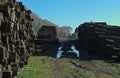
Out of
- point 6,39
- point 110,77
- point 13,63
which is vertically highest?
point 6,39

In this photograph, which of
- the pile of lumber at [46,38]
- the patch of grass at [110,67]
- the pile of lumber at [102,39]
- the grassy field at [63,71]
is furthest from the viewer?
the pile of lumber at [46,38]

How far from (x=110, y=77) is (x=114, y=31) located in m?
12.0

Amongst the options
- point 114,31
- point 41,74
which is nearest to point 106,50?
point 114,31

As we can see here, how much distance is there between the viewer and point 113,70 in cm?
1984

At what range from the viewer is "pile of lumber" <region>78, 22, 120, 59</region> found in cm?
2636

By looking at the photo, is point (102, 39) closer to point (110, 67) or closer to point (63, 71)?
point (110, 67)

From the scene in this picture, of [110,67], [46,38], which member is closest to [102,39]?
[46,38]

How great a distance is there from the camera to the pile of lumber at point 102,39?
2636 cm

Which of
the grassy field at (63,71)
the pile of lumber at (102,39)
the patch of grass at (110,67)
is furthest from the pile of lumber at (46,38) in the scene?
the grassy field at (63,71)

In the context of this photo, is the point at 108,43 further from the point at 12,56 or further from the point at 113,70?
the point at 12,56

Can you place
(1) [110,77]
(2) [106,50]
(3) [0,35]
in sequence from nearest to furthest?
(3) [0,35] → (1) [110,77] → (2) [106,50]

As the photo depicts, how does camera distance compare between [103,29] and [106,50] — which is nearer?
[106,50]

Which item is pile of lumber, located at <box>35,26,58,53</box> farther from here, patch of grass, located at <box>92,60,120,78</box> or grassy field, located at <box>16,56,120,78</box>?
grassy field, located at <box>16,56,120,78</box>

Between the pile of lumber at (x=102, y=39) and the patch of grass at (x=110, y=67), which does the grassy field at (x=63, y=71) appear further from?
the pile of lumber at (x=102, y=39)
